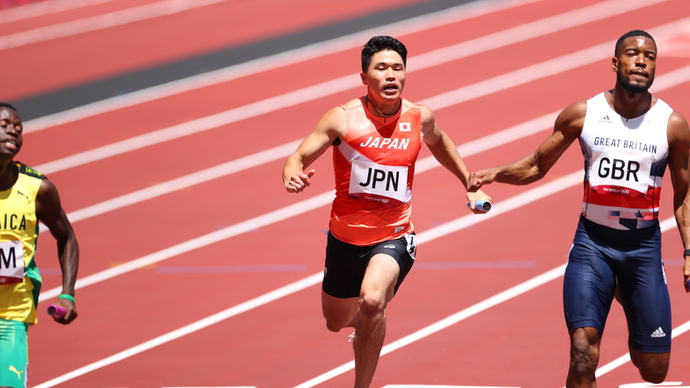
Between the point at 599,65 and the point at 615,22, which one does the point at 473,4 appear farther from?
the point at 599,65

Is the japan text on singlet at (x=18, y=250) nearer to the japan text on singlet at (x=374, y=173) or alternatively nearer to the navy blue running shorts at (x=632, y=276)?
the japan text on singlet at (x=374, y=173)

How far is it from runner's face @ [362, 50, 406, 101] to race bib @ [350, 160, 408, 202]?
17.0 inches

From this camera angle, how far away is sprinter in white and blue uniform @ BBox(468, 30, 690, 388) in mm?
6246

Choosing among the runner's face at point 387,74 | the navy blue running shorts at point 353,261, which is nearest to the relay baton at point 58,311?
the navy blue running shorts at point 353,261

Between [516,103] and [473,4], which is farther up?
[473,4]

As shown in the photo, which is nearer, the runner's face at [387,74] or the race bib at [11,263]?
the race bib at [11,263]

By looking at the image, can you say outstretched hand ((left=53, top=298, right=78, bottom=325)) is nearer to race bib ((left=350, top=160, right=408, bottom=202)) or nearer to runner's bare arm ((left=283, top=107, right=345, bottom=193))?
runner's bare arm ((left=283, top=107, right=345, bottom=193))

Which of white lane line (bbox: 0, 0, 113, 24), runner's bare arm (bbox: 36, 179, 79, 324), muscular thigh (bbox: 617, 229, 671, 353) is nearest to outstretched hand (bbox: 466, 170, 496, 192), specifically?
muscular thigh (bbox: 617, 229, 671, 353)

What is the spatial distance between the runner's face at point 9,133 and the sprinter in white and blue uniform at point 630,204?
3067 millimetres

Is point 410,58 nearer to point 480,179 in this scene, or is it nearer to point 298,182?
point 480,179

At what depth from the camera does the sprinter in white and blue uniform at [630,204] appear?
6.25 meters

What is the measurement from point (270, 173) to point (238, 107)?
2421mm

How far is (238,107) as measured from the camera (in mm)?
15164

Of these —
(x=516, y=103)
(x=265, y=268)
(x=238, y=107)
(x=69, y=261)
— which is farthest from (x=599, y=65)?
(x=69, y=261)
